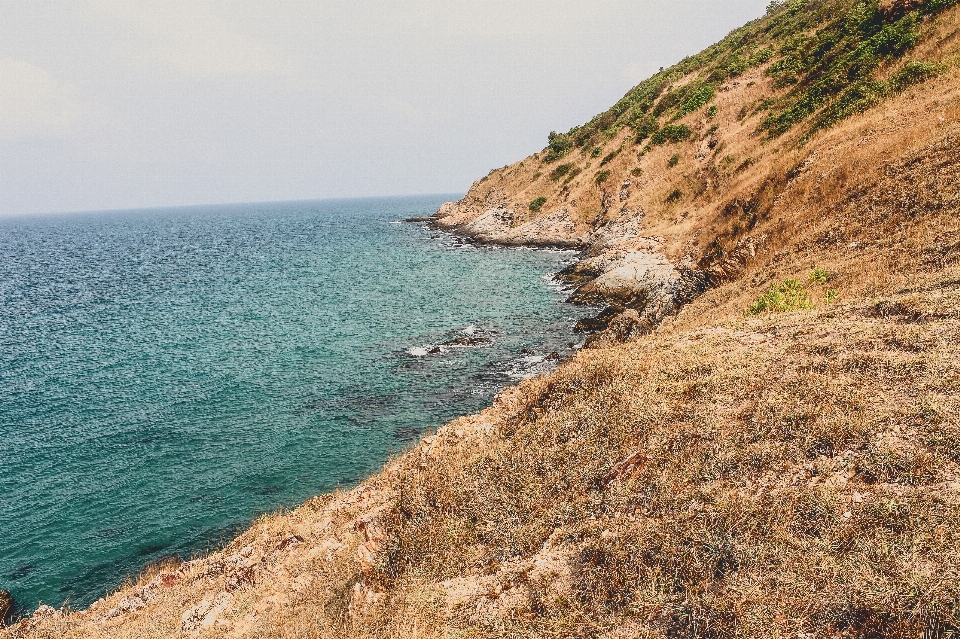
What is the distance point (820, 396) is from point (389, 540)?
956 cm

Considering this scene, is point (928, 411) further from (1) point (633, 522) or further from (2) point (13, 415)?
(2) point (13, 415)

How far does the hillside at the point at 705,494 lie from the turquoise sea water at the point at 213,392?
4021mm

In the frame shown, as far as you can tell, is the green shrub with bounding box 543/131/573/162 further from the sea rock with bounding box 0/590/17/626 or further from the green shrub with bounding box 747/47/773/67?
the sea rock with bounding box 0/590/17/626

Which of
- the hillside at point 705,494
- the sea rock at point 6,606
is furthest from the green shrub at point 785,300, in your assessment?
the sea rock at point 6,606

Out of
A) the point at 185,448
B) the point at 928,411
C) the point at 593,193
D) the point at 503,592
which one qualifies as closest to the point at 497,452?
the point at 503,592

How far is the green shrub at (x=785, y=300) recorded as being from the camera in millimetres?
17484

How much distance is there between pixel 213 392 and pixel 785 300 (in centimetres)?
3138

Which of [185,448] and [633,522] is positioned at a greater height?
[633,522]

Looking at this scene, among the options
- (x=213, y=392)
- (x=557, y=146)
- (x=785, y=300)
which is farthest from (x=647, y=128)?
(x=213, y=392)

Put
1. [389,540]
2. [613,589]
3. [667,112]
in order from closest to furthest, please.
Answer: [613,589], [389,540], [667,112]

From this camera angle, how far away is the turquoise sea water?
20.9 m

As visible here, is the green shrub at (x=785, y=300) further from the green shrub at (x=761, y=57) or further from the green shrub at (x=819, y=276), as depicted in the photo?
the green shrub at (x=761, y=57)

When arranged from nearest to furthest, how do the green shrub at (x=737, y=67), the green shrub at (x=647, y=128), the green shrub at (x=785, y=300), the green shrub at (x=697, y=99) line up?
the green shrub at (x=785, y=300) → the green shrub at (x=737, y=67) → the green shrub at (x=697, y=99) → the green shrub at (x=647, y=128)

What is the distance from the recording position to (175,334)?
141 ft
